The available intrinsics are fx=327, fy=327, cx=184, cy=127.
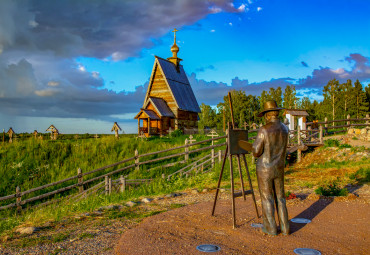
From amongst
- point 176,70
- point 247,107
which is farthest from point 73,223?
point 247,107

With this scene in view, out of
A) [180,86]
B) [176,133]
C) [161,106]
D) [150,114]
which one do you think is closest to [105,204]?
[176,133]

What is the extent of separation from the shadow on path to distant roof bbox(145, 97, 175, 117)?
24289 millimetres

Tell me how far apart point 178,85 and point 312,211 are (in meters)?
29.2

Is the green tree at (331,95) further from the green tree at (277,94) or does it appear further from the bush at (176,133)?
the bush at (176,133)

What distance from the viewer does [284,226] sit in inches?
220

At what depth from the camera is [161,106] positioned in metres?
32.7

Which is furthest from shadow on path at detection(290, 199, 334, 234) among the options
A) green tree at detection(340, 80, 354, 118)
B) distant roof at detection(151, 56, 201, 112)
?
green tree at detection(340, 80, 354, 118)

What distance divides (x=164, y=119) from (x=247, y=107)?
81.9ft

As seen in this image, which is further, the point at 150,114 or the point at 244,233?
the point at 150,114

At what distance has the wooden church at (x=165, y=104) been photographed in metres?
32.3

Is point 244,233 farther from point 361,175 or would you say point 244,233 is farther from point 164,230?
point 361,175

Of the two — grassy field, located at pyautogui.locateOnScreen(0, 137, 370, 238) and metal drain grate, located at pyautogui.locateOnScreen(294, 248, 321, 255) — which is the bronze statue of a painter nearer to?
metal drain grate, located at pyautogui.locateOnScreen(294, 248, 321, 255)

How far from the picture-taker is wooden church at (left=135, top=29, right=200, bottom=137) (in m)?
32.3

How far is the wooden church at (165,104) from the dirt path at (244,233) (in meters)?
24.9
